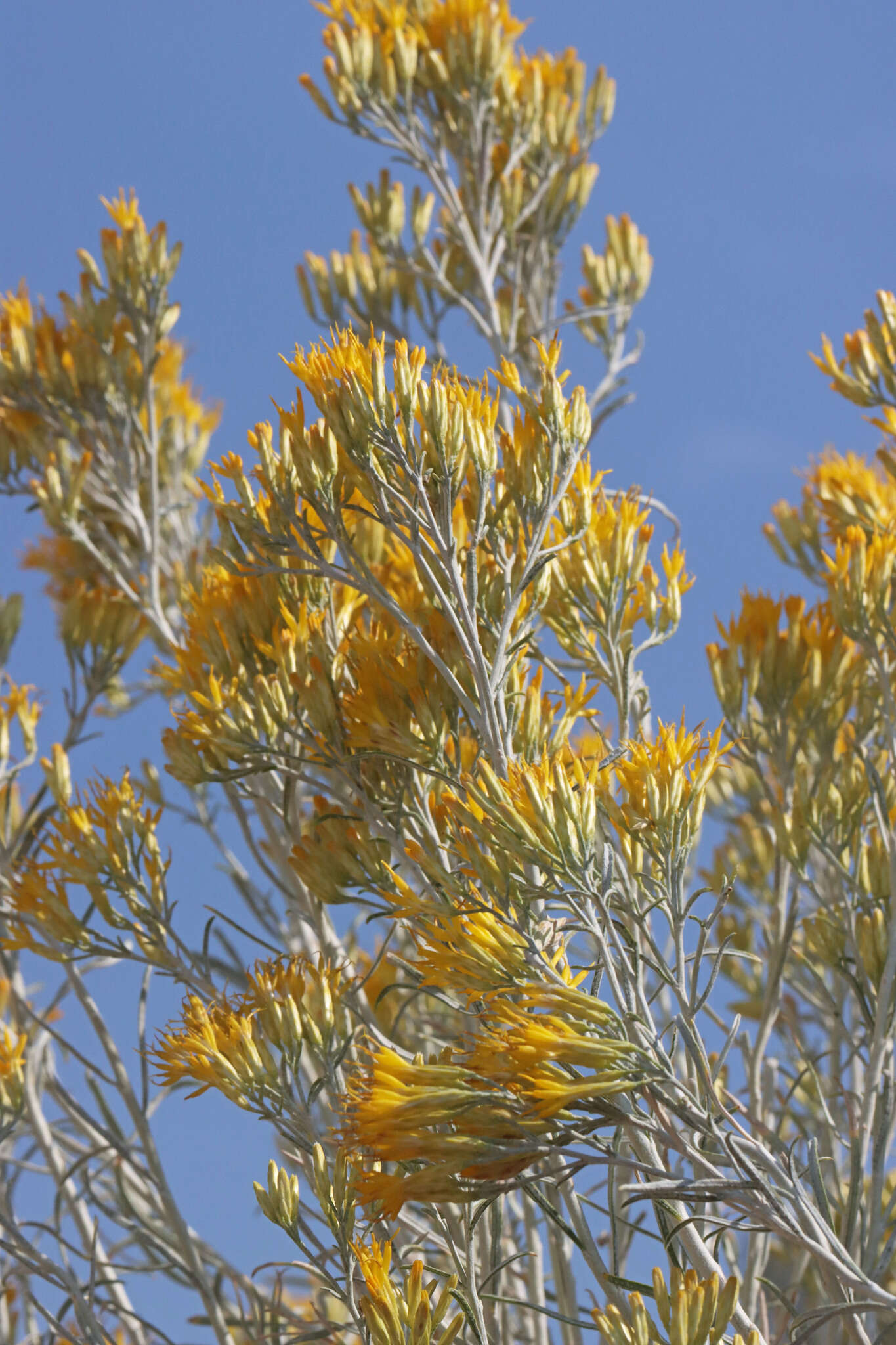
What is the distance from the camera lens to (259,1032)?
171cm

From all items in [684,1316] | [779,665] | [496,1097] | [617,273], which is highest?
[617,273]

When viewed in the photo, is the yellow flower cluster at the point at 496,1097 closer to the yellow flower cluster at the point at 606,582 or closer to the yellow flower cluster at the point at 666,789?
the yellow flower cluster at the point at 666,789

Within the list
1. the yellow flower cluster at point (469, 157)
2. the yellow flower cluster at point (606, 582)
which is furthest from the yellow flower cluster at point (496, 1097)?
the yellow flower cluster at point (469, 157)

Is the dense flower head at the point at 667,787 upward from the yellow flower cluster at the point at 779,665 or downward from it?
downward

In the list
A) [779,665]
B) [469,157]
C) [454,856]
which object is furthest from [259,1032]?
[469,157]

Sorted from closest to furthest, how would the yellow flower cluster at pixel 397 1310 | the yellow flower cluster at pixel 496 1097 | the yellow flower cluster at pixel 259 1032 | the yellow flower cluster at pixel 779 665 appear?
1. the yellow flower cluster at pixel 496 1097
2. the yellow flower cluster at pixel 397 1310
3. the yellow flower cluster at pixel 259 1032
4. the yellow flower cluster at pixel 779 665

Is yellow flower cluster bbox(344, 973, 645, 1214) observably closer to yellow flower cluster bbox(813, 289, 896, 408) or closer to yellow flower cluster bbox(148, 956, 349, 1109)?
yellow flower cluster bbox(148, 956, 349, 1109)

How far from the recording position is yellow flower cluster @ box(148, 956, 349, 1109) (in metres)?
1.65

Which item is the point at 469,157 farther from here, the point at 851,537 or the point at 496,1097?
the point at 496,1097

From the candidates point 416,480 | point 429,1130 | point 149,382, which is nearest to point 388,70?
point 149,382

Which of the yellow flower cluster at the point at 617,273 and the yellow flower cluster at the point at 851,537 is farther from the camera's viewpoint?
the yellow flower cluster at the point at 617,273

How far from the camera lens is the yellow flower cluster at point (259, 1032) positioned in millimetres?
1649

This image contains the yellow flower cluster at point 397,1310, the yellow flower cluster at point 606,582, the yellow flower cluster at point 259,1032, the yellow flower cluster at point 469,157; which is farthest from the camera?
the yellow flower cluster at point 469,157

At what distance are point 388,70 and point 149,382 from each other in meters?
1.11
